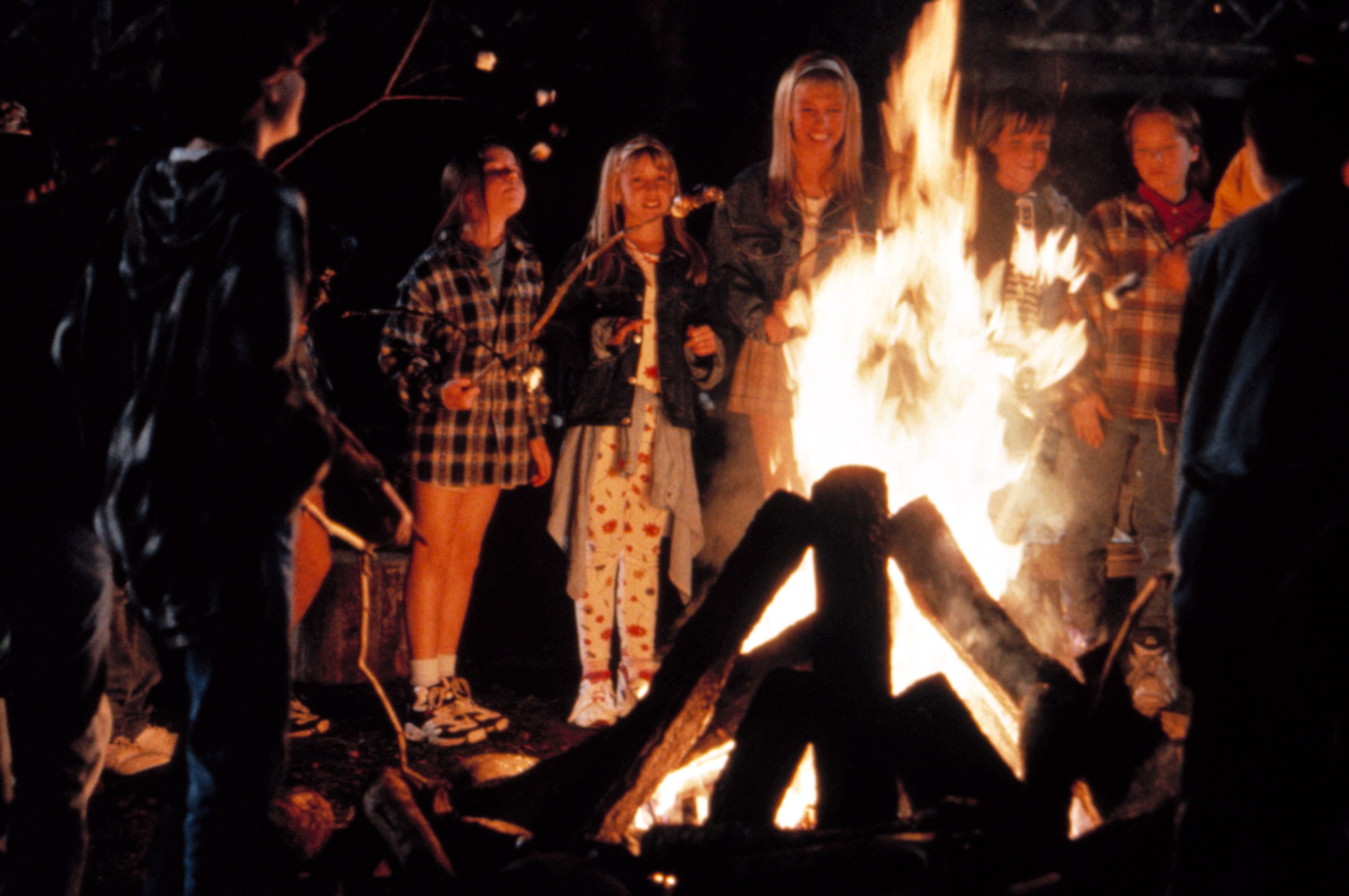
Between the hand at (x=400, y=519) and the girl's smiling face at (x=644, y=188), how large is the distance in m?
3.11

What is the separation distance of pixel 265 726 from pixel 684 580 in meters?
3.40

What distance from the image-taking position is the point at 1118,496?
5574 mm

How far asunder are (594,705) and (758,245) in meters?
2.81

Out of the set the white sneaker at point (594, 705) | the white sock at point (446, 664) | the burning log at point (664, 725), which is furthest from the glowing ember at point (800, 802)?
the white sock at point (446, 664)

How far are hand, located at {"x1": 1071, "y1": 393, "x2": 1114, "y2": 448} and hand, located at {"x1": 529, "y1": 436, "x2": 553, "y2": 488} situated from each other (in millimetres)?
2997

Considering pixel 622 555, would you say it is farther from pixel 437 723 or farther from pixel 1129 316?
pixel 1129 316

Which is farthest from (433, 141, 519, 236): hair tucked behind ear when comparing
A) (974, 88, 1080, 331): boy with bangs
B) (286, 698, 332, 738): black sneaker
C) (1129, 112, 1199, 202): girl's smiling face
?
(1129, 112, 1199, 202): girl's smiling face

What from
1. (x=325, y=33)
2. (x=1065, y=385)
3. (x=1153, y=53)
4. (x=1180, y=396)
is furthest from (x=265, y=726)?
(x=1153, y=53)

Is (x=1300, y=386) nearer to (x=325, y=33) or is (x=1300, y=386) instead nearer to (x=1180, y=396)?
(x=1180, y=396)

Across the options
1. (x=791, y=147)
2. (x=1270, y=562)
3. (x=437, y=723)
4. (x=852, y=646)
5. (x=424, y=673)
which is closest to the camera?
(x=1270, y=562)

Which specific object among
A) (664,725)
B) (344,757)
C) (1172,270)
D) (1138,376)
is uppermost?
(1172,270)

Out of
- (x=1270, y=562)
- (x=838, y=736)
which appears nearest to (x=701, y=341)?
(x=838, y=736)

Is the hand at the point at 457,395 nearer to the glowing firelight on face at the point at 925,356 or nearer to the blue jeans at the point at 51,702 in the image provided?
the glowing firelight on face at the point at 925,356

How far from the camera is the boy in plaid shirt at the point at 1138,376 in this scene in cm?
548
